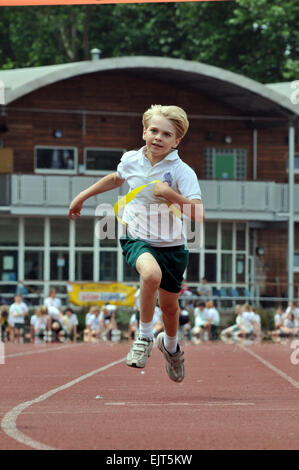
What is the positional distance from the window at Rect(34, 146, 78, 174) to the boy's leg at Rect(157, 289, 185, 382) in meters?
31.6

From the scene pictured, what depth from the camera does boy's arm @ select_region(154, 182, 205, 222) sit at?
8.86 meters

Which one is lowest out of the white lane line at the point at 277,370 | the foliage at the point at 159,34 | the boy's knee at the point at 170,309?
the white lane line at the point at 277,370

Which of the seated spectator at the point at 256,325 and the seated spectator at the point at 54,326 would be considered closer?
the seated spectator at the point at 54,326

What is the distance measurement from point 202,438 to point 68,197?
32434 mm

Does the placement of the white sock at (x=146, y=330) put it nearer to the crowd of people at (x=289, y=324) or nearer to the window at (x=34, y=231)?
the crowd of people at (x=289, y=324)

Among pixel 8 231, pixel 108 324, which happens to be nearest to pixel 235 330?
pixel 108 324

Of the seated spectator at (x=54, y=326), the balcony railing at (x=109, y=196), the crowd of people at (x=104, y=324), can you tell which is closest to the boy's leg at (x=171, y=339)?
the crowd of people at (x=104, y=324)

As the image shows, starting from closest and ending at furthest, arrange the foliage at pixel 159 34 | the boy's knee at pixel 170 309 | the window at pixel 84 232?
1. the boy's knee at pixel 170 309
2. the window at pixel 84 232
3. the foliage at pixel 159 34

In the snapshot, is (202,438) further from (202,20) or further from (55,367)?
(202,20)

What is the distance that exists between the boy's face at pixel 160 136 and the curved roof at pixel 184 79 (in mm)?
29035

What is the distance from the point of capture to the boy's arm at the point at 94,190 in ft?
30.7

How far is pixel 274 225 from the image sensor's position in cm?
4303

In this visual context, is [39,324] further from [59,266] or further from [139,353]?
[139,353]
